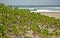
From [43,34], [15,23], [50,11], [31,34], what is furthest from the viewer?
[50,11]

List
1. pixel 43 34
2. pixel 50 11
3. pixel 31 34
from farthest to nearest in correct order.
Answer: pixel 50 11
pixel 31 34
pixel 43 34

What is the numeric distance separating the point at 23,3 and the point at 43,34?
4.30 m

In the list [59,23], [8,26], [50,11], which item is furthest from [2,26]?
[50,11]

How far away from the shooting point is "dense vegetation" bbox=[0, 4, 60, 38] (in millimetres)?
1427

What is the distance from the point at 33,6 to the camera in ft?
18.5

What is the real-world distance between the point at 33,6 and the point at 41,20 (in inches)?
159

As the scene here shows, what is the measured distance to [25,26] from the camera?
1.55m

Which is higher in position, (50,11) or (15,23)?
(15,23)

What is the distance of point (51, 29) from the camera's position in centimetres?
154

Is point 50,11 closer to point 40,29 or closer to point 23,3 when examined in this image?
point 23,3

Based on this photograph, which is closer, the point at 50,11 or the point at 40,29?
the point at 40,29

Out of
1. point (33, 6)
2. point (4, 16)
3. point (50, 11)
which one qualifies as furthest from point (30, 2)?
point (4, 16)

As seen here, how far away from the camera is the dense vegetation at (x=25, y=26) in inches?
56.2

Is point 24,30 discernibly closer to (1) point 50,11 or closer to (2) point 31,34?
(2) point 31,34
